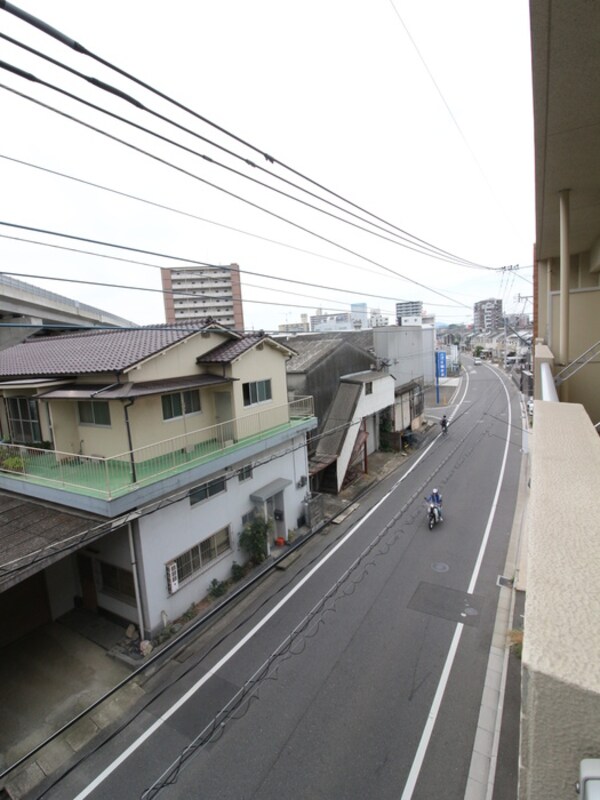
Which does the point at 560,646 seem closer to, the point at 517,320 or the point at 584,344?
the point at 584,344

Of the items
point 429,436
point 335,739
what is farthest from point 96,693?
point 429,436

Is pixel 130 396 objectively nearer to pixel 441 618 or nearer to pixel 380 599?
pixel 380 599

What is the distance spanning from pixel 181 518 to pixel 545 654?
10632 millimetres

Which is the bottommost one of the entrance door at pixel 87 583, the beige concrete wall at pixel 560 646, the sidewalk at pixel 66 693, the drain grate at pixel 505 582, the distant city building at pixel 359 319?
the drain grate at pixel 505 582

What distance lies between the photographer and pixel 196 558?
36.5 feet

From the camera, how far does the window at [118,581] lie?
10062 millimetres

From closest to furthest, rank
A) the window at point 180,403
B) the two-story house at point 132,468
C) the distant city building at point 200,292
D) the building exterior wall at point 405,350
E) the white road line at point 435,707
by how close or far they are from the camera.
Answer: the white road line at point 435,707 < the two-story house at point 132,468 < the window at point 180,403 < the building exterior wall at point 405,350 < the distant city building at point 200,292

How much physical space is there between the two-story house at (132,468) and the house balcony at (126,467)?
4 cm

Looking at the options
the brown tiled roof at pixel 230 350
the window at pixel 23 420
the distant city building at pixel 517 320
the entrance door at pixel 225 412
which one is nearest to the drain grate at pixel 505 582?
the entrance door at pixel 225 412

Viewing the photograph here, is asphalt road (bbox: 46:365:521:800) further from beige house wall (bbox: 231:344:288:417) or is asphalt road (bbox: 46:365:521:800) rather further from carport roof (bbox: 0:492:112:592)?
beige house wall (bbox: 231:344:288:417)

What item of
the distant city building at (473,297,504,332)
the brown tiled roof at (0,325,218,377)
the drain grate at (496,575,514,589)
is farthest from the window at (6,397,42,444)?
the distant city building at (473,297,504,332)

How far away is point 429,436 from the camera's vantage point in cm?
2816

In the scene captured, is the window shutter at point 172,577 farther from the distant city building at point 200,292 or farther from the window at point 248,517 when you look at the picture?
the distant city building at point 200,292

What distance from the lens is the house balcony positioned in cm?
923
